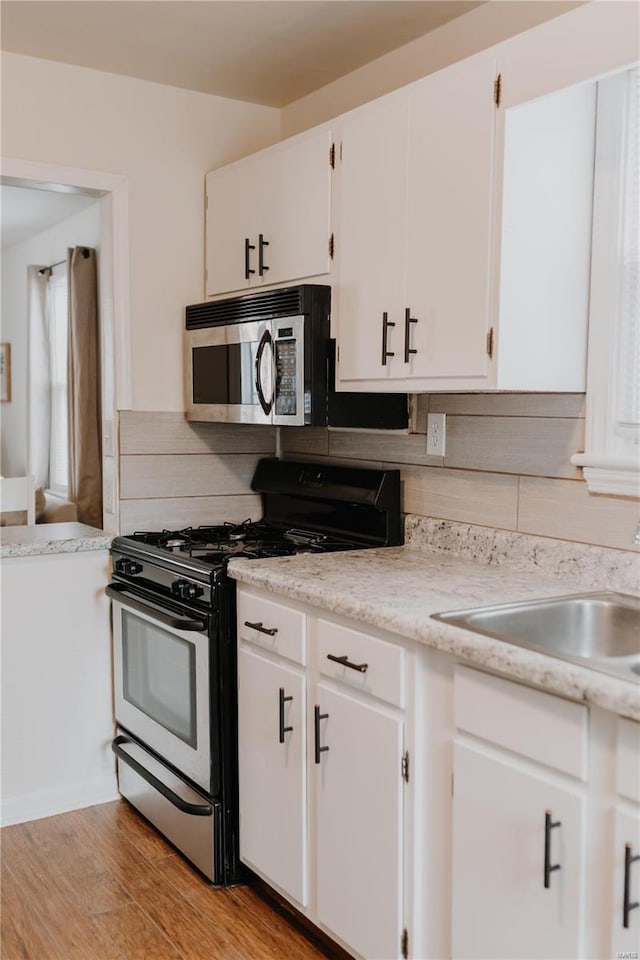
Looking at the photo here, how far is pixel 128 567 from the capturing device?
2.93 meters

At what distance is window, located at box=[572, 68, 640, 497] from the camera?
2.13 metres

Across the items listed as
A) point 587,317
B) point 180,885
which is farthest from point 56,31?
point 180,885

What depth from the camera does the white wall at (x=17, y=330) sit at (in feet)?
21.0

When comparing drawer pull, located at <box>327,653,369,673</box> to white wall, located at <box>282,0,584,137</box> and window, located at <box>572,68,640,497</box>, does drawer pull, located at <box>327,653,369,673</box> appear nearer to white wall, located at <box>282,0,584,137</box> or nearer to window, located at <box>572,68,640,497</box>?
window, located at <box>572,68,640,497</box>

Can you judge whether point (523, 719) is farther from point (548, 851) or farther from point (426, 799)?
point (426, 799)

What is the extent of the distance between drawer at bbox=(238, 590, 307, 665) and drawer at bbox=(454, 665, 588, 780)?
537mm

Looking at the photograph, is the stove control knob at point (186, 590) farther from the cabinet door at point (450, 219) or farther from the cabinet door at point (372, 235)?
the cabinet door at point (450, 219)

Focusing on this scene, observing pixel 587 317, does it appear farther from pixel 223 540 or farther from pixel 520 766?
pixel 223 540

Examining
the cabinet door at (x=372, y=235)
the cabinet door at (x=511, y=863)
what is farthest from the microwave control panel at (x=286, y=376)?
the cabinet door at (x=511, y=863)

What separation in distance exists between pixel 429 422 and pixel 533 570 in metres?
0.59

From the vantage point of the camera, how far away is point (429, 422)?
108 inches

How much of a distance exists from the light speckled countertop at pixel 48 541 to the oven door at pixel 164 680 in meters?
0.16

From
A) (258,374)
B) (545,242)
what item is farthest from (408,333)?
(258,374)

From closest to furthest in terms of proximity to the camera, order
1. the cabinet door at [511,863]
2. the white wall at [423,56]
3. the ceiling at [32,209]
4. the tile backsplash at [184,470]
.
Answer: the cabinet door at [511,863] → the white wall at [423,56] → the tile backsplash at [184,470] → the ceiling at [32,209]
